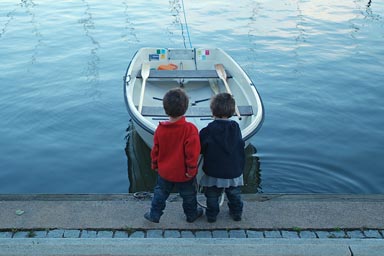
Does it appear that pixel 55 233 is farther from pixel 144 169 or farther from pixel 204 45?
pixel 204 45

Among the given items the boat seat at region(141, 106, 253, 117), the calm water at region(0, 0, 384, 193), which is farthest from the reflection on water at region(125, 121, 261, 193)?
the boat seat at region(141, 106, 253, 117)

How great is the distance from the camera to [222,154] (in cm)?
442

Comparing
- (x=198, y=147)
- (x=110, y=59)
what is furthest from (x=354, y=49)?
(x=198, y=147)

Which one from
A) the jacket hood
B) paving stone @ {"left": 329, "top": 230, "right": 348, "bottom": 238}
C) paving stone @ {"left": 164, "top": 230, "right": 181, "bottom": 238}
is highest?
the jacket hood

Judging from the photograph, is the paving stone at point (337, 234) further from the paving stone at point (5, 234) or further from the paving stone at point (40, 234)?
the paving stone at point (5, 234)

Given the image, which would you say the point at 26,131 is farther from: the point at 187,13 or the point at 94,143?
the point at 187,13

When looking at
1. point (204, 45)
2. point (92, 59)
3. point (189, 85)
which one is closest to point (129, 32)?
point (204, 45)

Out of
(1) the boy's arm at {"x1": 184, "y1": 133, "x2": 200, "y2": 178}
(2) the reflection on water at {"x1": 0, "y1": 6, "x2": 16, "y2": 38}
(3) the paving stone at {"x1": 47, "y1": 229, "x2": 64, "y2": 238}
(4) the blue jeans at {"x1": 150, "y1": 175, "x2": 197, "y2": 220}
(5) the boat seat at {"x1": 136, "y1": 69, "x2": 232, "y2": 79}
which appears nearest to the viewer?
(1) the boy's arm at {"x1": 184, "y1": 133, "x2": 200, "y2": 178}

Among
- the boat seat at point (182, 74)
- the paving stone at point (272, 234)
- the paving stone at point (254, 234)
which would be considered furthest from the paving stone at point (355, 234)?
the boat seat at point (182, 74)

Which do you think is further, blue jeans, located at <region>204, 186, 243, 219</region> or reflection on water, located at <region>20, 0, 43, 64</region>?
reflection on water, located at <region>20, 0, 43, 64</region>

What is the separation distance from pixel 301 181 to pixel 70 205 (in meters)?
3.73

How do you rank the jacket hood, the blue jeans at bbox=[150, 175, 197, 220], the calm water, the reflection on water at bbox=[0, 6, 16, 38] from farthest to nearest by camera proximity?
the reflection on water at bbox=[0, 6, 16, 38]
the calm water
the blue jeans at bbox=[150, 175, 197, 220]
the jacket hood

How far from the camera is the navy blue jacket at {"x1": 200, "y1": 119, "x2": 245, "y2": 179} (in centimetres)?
438

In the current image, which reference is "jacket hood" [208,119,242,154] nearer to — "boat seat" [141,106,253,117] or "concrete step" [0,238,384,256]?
"concrete step" [0,238,384,256]
